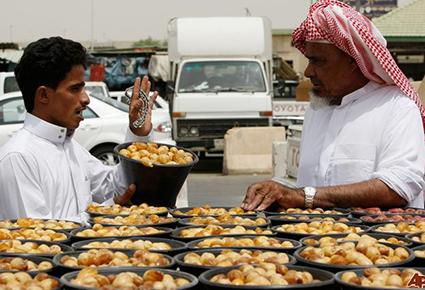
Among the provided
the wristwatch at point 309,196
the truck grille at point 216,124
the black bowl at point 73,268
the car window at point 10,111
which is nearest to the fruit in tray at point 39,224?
the black bowl at point 73,268

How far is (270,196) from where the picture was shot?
473 centimetres

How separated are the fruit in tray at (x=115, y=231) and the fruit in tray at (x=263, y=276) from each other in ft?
2.84

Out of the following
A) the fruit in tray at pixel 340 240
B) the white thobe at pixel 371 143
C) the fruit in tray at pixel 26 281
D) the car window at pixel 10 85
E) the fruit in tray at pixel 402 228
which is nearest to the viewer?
the fruit in tray at pixel 26 281

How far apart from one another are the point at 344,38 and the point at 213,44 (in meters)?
15.3

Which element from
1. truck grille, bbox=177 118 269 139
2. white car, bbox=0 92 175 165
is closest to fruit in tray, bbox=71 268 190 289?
white car, bbox=0 92 175 165

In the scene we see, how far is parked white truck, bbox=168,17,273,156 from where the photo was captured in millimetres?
19672

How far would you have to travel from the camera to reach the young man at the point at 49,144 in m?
4.66

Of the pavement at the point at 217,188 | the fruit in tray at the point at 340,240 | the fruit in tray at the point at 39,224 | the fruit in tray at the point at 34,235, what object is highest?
the fruit in tray at the point at 340,240

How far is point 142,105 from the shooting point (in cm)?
536

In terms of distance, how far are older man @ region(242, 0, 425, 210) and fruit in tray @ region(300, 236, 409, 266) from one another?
3.88 ft

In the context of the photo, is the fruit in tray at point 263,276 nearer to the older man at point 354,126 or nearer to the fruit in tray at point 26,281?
the fruit in tray at point 26,281

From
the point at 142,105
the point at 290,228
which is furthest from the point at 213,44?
the point at 290,228

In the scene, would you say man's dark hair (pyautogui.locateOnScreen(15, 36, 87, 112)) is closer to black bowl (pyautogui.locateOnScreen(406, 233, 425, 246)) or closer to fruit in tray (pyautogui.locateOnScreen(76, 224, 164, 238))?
fruit in tray (pyautogui.locateOnScreen(76, 224, 164, 238))

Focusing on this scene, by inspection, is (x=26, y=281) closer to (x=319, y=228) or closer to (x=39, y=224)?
(x=39, y=224)
